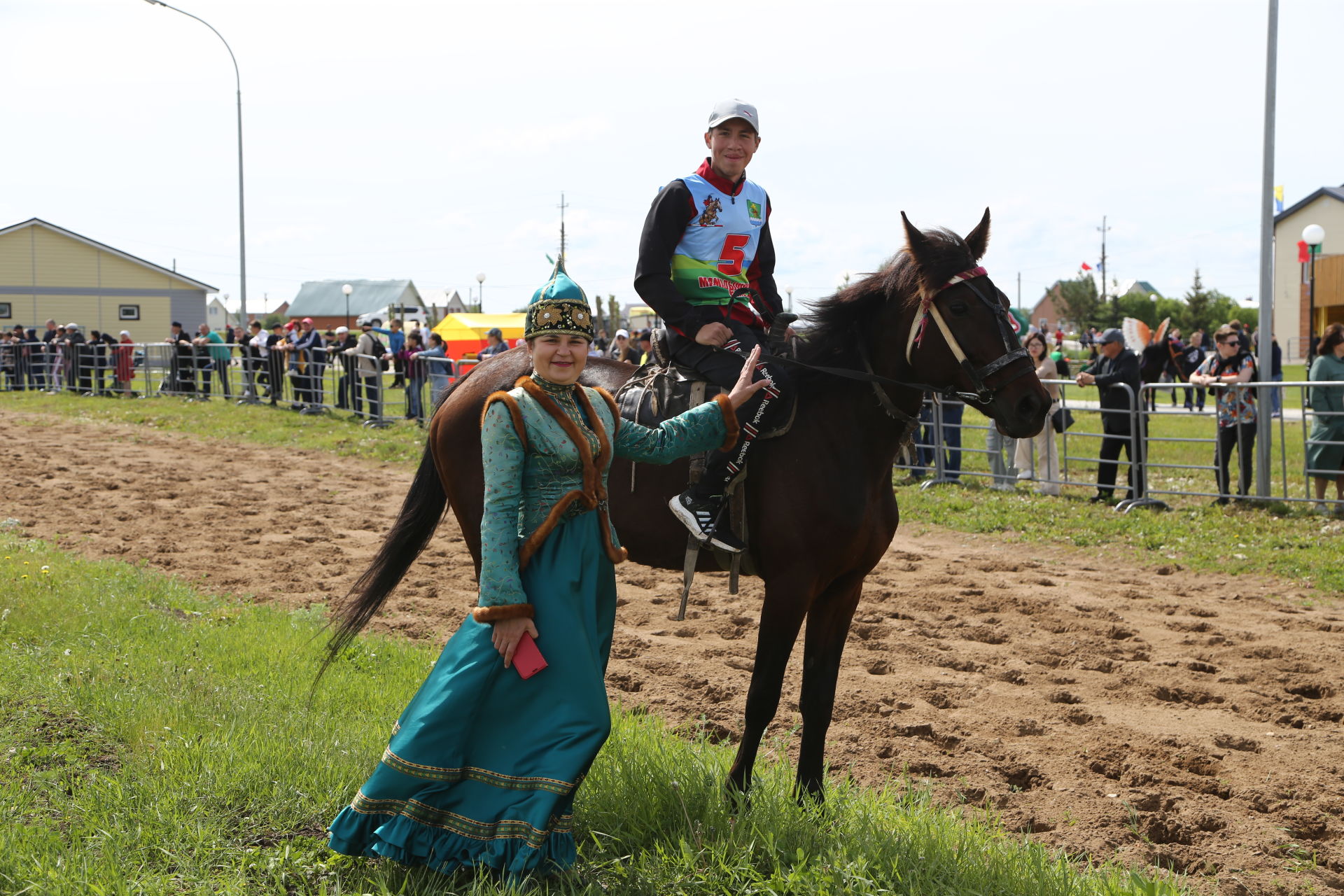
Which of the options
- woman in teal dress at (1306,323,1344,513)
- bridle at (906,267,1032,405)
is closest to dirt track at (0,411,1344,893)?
bridle at (906,267,1032,405)

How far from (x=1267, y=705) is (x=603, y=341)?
26677 mm

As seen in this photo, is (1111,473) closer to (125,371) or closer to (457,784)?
(457,784)

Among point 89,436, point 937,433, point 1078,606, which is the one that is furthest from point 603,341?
point 1078,606

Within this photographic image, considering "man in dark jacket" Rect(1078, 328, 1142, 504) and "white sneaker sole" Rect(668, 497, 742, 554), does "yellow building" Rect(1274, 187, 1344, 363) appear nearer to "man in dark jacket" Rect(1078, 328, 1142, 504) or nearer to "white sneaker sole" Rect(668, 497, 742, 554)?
"man in dark jacket" Rect(1078, 328, 1142, 504)

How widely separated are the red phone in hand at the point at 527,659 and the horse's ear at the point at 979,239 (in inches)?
96.7

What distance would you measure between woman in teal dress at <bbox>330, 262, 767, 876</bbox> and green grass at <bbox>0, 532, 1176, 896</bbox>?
15 centimetres

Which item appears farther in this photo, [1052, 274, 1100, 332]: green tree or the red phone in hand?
[1052, 274, 1100, 332]: green tree

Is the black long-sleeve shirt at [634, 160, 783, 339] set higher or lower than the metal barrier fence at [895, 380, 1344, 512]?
higher

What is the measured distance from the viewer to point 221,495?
11648 mm

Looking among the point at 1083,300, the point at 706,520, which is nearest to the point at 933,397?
the point at 706,520

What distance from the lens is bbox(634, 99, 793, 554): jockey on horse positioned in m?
4.37

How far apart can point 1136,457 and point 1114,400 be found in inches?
30.4

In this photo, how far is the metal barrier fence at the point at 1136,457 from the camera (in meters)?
10.7

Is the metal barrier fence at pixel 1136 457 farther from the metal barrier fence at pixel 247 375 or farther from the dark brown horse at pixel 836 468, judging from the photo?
the metal barrier fence at pixel 247 375
